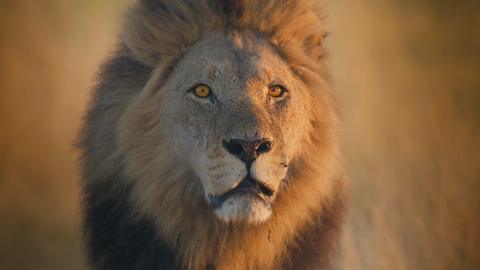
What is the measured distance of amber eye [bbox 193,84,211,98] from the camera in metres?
5.22

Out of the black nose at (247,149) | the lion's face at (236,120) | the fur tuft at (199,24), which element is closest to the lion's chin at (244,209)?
the lion's face at (236,120)

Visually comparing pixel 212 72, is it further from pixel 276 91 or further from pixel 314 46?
pixel 314 46

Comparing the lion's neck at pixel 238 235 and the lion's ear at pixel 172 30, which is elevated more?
the lion's ear at pixel 172 30

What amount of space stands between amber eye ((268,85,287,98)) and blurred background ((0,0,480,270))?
111cm

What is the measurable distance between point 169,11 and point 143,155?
83 cm

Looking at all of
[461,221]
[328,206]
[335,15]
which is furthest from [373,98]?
[328,206]

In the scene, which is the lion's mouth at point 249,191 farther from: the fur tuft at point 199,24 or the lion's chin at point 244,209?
the fur tuft at point 199,24

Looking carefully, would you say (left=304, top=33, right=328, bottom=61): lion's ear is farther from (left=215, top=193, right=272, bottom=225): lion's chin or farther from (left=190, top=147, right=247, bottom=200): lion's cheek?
(left=215, top=193, right=272, bottom=225): lion's chin

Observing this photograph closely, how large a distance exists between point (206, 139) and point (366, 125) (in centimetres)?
680

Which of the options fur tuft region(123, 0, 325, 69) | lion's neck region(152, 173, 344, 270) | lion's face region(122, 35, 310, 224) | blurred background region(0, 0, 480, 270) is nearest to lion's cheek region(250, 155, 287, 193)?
lion's face region(122, 35, 310, 224)

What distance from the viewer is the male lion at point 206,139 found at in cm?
513

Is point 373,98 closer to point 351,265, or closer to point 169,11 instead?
point 351,265

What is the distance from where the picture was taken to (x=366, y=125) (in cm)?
1166

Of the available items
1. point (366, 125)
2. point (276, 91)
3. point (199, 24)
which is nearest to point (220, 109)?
point (276, 91)
